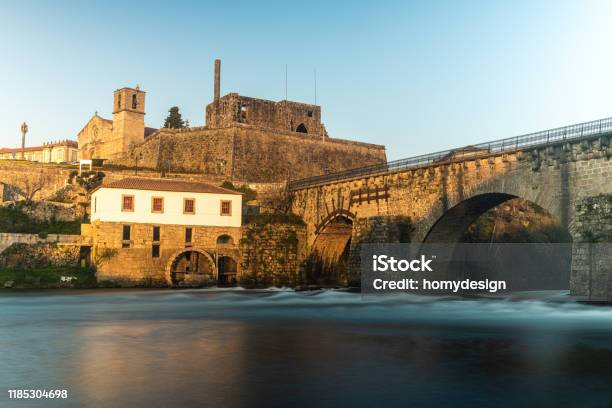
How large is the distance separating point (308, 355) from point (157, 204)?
3321 centimetres

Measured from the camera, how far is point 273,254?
5119cm

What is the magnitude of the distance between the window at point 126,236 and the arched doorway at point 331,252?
14.8 meters

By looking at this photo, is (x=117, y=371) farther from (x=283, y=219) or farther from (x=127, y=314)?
(x=283, y=219)

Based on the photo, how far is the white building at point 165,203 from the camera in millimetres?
47188

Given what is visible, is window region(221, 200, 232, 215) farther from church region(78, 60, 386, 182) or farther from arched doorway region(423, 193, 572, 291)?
arched doorway region(423, 193, 572, 291)

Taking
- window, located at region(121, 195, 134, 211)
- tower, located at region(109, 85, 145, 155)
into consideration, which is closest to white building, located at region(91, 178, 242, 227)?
window, located at region(121, 195, 134, 211)

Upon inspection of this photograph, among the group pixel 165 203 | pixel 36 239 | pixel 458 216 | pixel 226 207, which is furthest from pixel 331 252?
pixel 36 239

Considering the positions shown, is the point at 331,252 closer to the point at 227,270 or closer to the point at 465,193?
the point at 227,270

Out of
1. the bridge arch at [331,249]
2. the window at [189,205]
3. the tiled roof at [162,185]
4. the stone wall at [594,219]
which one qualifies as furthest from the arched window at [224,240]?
the stone wall at [594,219]

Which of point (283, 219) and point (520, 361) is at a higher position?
point (283, 219)

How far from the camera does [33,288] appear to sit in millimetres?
42906

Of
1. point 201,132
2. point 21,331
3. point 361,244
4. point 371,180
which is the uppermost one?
point 201,132

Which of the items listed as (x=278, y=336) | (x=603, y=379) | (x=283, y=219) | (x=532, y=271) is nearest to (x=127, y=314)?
(x=278, y=336)

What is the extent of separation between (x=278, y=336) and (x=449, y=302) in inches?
669
